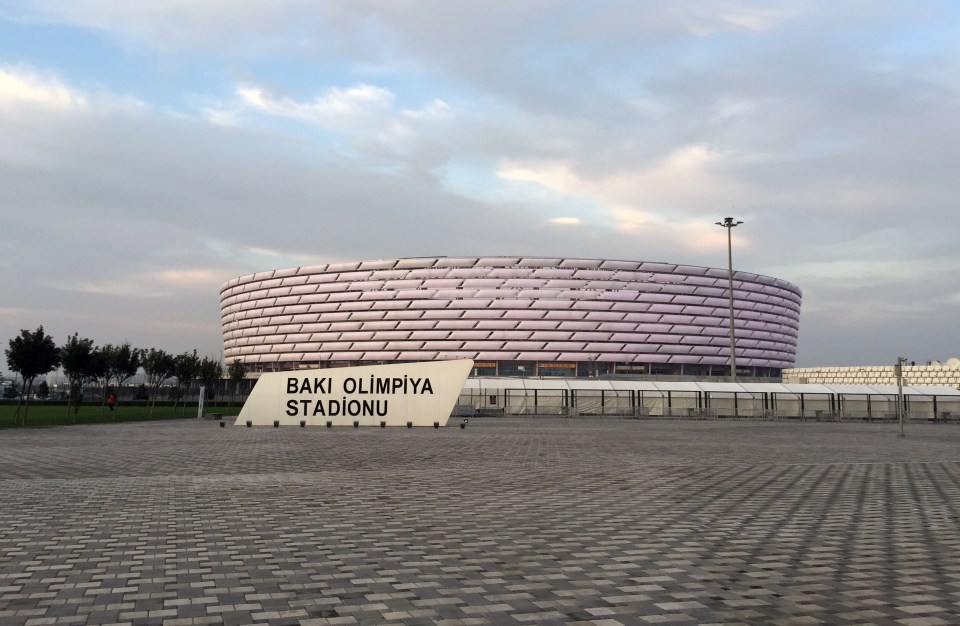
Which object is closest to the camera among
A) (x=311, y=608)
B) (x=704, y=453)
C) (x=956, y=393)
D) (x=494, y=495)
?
(x=311, y=608)

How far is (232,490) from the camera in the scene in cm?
1030

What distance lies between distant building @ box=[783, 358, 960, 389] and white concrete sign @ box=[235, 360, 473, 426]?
45211 millimetres

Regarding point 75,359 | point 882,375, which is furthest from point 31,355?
point 882,375

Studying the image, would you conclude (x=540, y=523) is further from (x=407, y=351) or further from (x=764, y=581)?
(x=407, y=351)

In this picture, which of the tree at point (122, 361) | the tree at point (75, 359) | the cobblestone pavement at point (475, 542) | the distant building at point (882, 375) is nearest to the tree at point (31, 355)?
the tree at point (75, 359)

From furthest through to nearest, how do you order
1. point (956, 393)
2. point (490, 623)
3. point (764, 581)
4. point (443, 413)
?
point (956, 393)
point (443, 413)
point (764, 581)
point (490, 623)

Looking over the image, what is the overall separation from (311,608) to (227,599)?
0.63 m

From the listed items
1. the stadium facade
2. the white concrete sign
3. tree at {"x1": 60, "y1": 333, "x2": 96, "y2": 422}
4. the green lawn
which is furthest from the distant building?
tree at {"x1": 60, "y1": 333, "x2": 96, "y2": 422}

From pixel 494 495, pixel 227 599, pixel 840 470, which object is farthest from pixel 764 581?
pixel 840 470

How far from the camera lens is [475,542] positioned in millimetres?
6691

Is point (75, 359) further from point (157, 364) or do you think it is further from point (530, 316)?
point (530, 316)

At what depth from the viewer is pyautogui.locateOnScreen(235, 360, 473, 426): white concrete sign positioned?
28594mm

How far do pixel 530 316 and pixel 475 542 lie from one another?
3669 inches

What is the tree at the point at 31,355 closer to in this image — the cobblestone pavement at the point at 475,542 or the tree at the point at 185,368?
the tree at the point at 185,368
